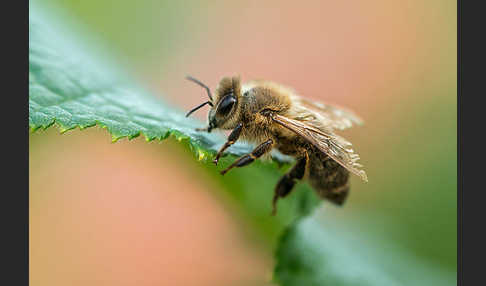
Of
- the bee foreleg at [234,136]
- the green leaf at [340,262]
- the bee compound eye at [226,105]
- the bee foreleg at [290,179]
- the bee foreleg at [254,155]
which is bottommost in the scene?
the green leaf at [340,262]

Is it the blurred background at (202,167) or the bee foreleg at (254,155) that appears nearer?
the bee foreleg at (254,155)

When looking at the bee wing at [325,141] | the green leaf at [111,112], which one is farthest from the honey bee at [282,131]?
the green leaf at [111,112]

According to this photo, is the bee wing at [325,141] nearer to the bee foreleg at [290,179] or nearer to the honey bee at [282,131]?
the honey bee at [282,131]

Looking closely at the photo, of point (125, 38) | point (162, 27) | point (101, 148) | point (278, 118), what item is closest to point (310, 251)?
point (278, 118)

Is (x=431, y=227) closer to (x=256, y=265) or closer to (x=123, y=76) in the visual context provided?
(x=256, y=265)

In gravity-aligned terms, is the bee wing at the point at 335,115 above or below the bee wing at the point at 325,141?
above

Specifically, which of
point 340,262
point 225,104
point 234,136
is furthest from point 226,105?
point 340,262

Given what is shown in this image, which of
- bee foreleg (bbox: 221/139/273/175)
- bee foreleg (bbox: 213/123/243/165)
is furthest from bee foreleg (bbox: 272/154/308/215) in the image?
bee foreleg (bbox: 213/123/243/165)

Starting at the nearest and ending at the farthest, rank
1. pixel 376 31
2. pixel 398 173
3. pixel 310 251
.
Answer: pixel 310 251
pixel 398 173
pixel 376 31
